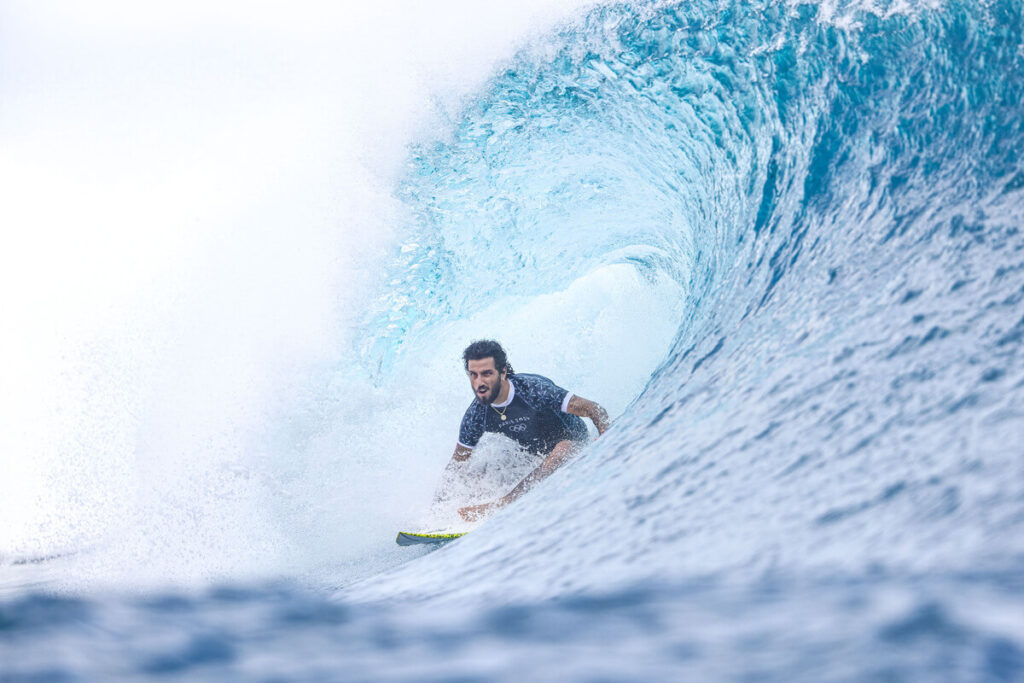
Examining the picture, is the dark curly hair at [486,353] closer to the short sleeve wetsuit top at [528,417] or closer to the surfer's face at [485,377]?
the surfer's face at [485,377]

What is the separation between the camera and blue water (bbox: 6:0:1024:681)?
0.69 metres

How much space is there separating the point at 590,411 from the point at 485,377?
544 millimetres

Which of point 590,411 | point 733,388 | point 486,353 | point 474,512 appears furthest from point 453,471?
point 733,388

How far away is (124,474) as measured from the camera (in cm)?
417

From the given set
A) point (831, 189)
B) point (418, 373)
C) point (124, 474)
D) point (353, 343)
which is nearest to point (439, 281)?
point (353, 343)

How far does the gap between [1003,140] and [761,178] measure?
3.32ft

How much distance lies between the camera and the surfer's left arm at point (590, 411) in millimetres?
3500

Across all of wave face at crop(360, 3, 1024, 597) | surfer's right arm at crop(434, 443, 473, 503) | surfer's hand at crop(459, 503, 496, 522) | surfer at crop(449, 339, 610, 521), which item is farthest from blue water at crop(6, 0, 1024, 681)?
surfer at crop(449, 339, 610, 521)

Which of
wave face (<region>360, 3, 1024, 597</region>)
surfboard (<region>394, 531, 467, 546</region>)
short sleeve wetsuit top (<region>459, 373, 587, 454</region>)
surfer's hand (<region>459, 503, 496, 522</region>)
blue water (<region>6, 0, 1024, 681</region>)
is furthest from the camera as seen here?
short sleeve wetsuit top (<region>459, 373, 587, 454</region>)

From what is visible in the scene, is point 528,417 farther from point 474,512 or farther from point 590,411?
point 474,512

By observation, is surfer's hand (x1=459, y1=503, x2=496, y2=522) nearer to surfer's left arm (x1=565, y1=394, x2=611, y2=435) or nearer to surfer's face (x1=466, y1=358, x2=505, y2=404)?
surfer's face (x1=466, y1=358, x2=505, y2=404)

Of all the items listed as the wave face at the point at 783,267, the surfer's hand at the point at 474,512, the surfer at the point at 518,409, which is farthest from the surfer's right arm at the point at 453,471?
the wave face at the point at 783,267

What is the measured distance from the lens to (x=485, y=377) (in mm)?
3555

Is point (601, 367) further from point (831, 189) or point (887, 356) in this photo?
point (887, 356)
